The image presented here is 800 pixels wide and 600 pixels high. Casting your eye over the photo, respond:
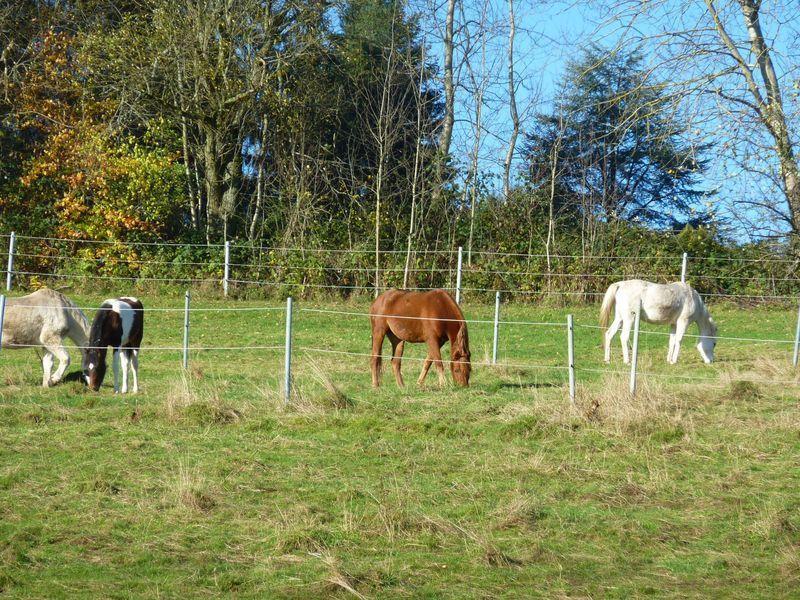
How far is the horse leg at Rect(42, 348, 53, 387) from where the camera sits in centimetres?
1214

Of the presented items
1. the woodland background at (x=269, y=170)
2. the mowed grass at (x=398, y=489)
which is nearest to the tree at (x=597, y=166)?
the woodland background at (x=269, y=170)

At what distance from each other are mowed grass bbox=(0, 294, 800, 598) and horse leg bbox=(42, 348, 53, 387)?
21 cm

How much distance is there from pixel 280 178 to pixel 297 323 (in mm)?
7477

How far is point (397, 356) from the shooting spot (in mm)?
13312

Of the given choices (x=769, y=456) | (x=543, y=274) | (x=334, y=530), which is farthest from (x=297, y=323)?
(x=334, y=530)

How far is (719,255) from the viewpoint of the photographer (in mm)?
24844

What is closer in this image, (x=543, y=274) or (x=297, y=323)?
(x=297, y=323)

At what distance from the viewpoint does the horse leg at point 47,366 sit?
1214cm

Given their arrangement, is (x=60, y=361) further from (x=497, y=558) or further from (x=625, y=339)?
(x=625, y=339)

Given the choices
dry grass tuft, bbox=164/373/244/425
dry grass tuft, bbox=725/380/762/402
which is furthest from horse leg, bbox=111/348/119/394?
dry grass tuft, bbox=725/380/762/402

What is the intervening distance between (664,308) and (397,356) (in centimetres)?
553

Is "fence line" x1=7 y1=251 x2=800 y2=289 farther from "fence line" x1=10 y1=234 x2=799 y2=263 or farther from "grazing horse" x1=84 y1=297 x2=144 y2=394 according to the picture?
→ "grazing horse" x1=84 y1=297 x2=144 y2=394

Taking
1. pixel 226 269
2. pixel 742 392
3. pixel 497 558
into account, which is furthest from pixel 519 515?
pixel 226 269

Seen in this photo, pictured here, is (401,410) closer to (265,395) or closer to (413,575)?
(265,395)
